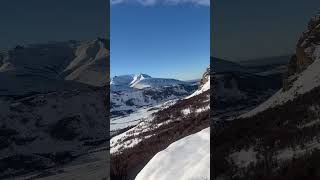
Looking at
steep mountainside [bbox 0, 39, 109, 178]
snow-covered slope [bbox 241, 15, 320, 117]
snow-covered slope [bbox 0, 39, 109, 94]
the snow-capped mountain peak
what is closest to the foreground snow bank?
steep mountainside [bbox 0, 39, 109, 178]

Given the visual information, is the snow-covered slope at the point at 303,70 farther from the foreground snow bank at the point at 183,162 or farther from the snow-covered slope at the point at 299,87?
the foreground snow bank at the point at 183,162

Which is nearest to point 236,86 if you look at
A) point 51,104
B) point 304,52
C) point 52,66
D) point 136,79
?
point 304,52

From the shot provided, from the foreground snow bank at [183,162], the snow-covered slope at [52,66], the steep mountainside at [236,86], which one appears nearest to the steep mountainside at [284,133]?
the steep mountainside at [236,86]

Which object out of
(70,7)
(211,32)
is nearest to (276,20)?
(211,32)

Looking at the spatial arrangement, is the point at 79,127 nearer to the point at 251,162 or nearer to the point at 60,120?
the point at 60,120

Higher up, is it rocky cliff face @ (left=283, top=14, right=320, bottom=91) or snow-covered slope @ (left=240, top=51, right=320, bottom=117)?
rocky cliff face @ (left=283, top=14, right=320, bottom=91)

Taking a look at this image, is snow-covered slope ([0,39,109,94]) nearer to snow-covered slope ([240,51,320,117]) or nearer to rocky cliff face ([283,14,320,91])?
snow-covered slope ([240,51,320,117])

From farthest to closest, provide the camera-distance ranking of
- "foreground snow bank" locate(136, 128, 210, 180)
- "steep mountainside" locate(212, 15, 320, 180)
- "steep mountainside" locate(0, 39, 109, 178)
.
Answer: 1. "foreground snow bank" locate(136, 128, 210, 180)
2. "steep mountainside" locate(0, 39, 109, 178)
3. "steep mountainside" locate(212, 15, 320, 180)
